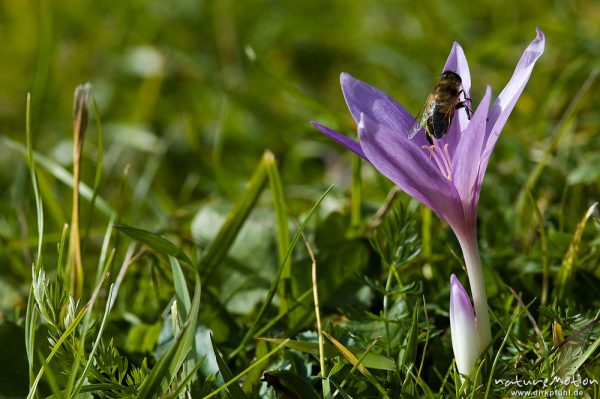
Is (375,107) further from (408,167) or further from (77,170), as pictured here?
(77,170)

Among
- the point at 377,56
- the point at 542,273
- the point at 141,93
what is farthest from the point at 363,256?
the point at 141,93

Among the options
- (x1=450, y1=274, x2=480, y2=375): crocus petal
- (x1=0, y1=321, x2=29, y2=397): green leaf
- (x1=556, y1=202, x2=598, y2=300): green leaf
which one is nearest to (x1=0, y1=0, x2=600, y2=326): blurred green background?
(x1=556, y1=202, x2=598, y2=300): green leaf

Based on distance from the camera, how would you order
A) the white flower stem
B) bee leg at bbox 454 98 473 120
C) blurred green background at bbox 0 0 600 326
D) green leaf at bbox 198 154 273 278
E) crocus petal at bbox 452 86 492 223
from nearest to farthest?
crocus petal at bbox 452 86 492 223
the white flower stem
bee leg at bbox 454 98 473 120
green leaf at bbox 198 154 273 278
blurred green background at bbox 0 0 600 326

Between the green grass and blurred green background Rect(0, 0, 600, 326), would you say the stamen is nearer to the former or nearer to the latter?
the green grass

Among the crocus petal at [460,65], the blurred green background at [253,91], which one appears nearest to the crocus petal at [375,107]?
the crocus petal at [460,65]

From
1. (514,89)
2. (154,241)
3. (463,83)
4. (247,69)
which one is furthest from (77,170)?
(247,69)

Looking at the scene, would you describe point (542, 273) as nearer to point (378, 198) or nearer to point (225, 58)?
point (378, 198)
